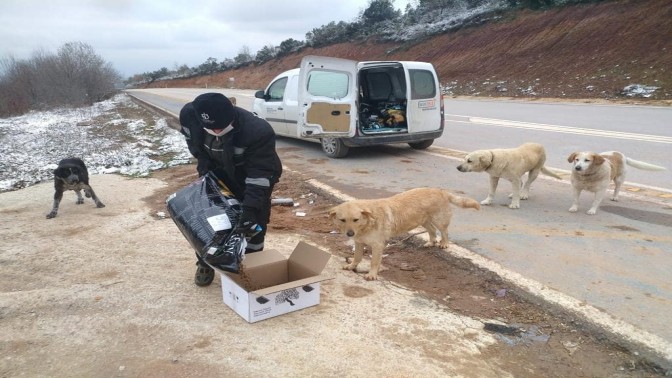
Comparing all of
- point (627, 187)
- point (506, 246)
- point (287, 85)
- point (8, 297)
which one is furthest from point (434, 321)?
point (287, 85)

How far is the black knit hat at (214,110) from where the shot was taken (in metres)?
3.60

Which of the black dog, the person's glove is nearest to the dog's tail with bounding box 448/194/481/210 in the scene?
the person's glove

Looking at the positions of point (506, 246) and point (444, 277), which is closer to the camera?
point (444, 277)

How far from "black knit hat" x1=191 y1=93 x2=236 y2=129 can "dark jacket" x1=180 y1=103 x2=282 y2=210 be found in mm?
143

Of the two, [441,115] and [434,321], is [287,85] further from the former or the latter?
[434,321]

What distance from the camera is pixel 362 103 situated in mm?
11055

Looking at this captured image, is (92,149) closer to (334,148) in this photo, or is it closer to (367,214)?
(334,148)

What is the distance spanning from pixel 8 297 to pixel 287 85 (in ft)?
26.5

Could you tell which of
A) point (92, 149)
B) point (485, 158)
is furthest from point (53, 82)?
point (485, 158)

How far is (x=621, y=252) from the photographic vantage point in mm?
4773

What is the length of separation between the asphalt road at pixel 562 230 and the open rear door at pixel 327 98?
2.33 feet

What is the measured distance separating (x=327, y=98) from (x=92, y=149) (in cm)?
724

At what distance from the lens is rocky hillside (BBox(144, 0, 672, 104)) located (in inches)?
813

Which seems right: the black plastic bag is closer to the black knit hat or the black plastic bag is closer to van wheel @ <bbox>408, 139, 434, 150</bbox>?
the black knit hat
